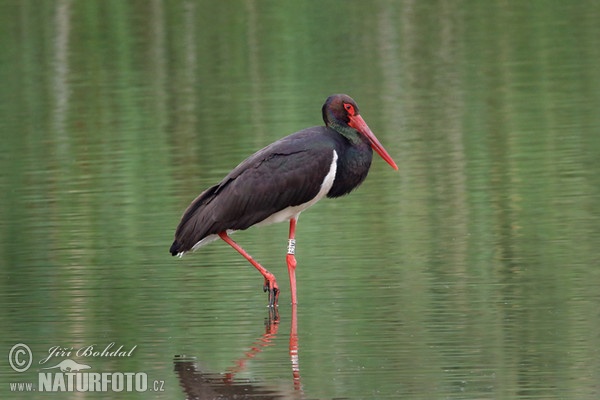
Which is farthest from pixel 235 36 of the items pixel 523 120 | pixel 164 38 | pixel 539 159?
pixel 539 159

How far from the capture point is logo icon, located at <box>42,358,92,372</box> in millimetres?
8648

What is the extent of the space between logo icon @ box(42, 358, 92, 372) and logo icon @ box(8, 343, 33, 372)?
0.58 feet

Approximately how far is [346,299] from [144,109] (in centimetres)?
1034

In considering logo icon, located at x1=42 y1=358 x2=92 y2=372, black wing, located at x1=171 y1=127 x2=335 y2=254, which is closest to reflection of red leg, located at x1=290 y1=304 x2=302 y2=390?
black wing, located at x1=171 y1=127 x2=335 y2=254

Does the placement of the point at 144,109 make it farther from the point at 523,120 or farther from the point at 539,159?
the point at 539,159

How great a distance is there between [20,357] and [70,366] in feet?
1.17

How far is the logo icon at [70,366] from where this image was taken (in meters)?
8.65

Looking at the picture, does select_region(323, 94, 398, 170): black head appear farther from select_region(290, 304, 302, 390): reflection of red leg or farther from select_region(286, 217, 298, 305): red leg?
select_region(290, 304, 302, 390): reflection of red leg

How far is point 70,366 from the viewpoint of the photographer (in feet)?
28.5

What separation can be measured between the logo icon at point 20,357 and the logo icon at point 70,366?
0.18m

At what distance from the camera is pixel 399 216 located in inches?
497

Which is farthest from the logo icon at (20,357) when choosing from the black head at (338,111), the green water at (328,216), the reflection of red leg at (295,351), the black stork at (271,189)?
the black head at (338,111)

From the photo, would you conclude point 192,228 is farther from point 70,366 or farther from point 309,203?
A: point 70,366

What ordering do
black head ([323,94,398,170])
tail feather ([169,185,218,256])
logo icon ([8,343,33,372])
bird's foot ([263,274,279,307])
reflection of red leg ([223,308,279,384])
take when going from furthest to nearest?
black head ([323,94,398,170]), tail feather ([169,185,218,256]), bird's foot ([263,274,279,307]), logo icon ([8,343,33,372]), reflection of red leg ([223,308,279,384])
